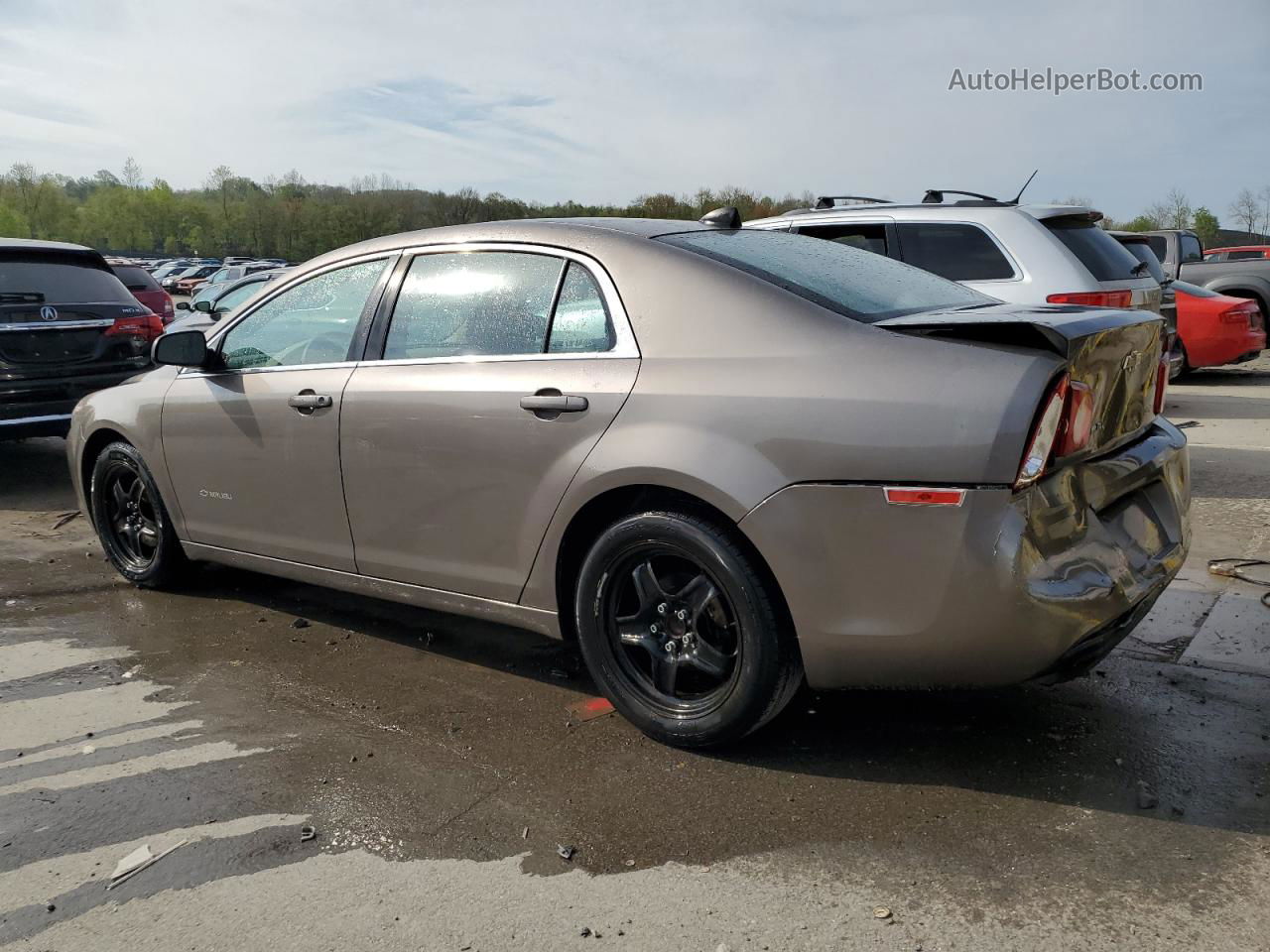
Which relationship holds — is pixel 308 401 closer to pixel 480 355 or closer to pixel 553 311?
pixel 480 355

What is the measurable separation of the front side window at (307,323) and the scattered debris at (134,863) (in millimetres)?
1990

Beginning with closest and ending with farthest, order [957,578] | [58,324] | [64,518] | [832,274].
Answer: [957,578] → [832,274] → [64,518] → [58,324]

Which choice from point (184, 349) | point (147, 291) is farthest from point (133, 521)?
point (147, 291)

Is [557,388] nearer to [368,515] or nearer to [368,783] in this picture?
[368,515]

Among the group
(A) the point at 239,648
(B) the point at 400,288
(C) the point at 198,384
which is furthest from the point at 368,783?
(C) the point at 198,384

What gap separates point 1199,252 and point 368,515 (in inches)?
669

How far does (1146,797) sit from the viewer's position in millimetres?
2924

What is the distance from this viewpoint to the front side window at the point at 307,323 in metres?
4.26

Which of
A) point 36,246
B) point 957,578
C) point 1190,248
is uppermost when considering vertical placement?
point 1190,248

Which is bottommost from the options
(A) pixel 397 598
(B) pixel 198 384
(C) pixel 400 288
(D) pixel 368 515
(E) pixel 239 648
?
(E) pixel 239 648

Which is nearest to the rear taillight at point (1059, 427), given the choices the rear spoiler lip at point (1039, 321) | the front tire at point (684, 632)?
the rear spoiler lip at point (1039, 321)

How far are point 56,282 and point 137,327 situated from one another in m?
0.63

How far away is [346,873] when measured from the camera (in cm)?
270

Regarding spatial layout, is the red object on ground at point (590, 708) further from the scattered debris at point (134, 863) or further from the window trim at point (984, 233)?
the window trim at point (984, 233)
